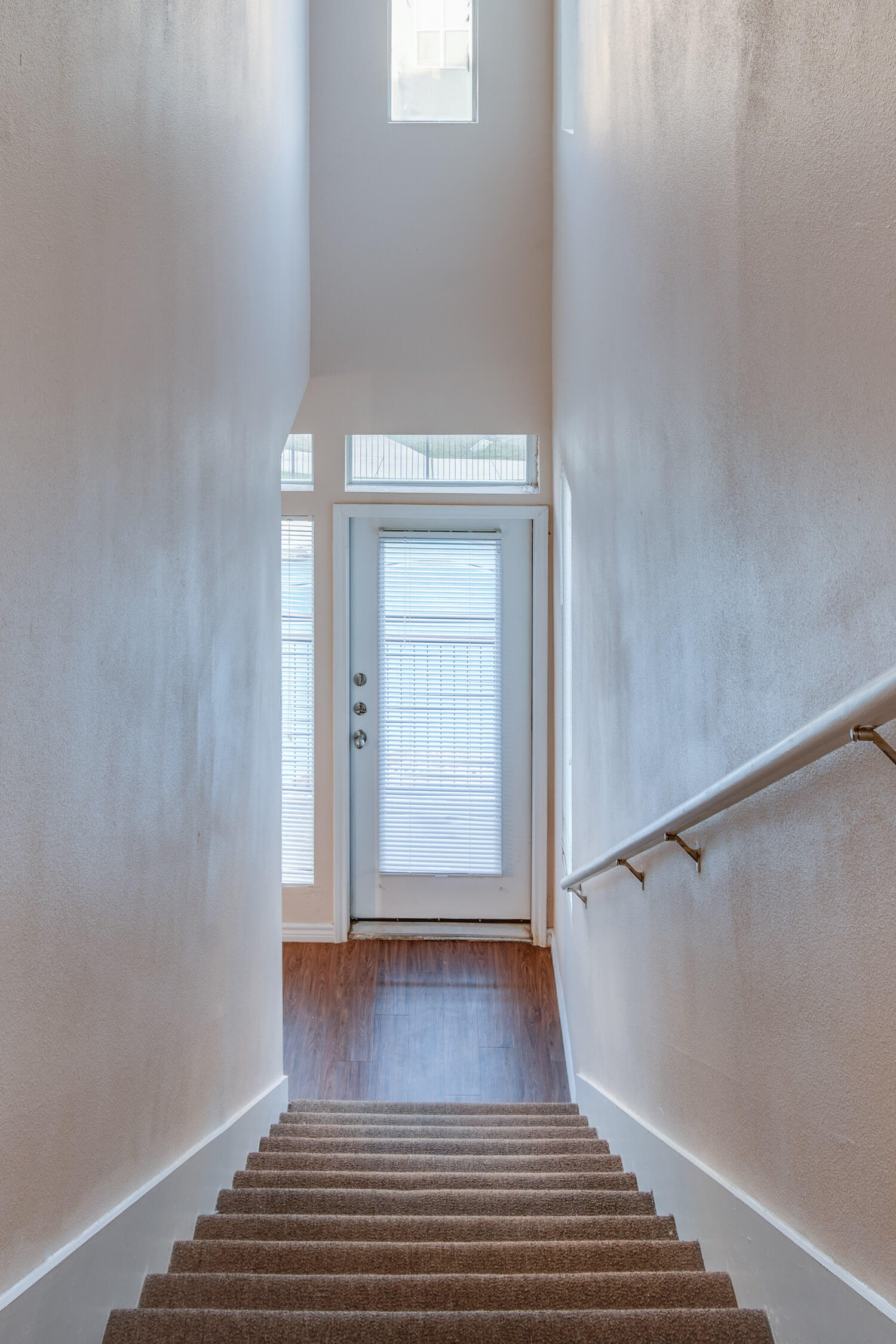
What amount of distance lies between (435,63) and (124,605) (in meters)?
3.96

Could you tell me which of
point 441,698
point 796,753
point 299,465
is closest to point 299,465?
point 299,465

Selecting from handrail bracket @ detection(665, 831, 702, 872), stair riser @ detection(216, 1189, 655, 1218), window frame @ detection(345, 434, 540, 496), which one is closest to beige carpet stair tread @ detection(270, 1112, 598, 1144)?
stair riser @ detection(216, 1189, 655, 1218)

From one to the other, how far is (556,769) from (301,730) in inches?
49.3

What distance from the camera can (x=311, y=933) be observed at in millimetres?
5086

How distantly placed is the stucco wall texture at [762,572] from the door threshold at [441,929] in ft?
8.26

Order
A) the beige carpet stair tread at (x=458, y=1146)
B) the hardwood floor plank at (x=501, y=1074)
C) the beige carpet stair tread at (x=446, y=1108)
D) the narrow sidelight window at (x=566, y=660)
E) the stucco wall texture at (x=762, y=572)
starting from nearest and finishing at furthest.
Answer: the stucco wall texture at (x=762, y=572) < the beige carpet stair tread at (x=458, y=1146) < the beige carpet stair tread at (x=446, y=1108) < the hardwood floor plank at (x=501, y=1074) < the narrow sidelight window at (x=566, y=660)

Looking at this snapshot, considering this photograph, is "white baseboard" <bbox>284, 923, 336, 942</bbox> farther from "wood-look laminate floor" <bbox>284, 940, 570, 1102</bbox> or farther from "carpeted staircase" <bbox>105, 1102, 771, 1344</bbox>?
"carpeted staircase" <bbox>105, 1102, 771, 1344</bbox>

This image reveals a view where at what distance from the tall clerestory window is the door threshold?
3830 mm

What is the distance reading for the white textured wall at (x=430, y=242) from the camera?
4.60m

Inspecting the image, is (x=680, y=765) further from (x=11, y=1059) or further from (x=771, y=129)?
(x=11, y=1059)

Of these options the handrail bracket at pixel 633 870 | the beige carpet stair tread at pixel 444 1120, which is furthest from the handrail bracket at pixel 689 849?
the beige carpet stair tread at pixel 444 1120

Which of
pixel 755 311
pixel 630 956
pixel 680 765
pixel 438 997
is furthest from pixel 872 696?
pixel 438 997

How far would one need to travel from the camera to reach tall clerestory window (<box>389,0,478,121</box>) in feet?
15.3

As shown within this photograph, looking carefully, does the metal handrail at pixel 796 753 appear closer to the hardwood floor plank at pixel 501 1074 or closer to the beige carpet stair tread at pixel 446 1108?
the beige carpet stair tread at pixel 446 1108
